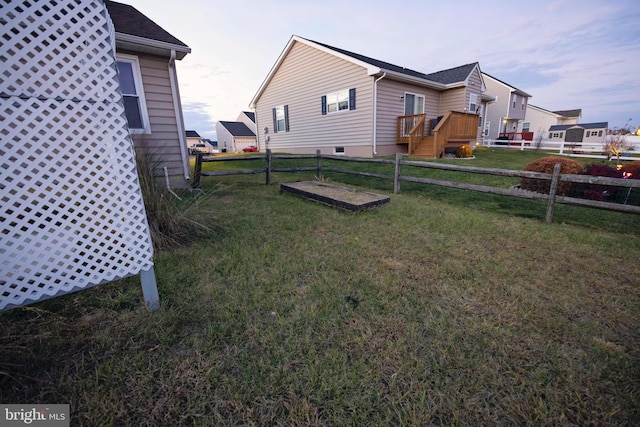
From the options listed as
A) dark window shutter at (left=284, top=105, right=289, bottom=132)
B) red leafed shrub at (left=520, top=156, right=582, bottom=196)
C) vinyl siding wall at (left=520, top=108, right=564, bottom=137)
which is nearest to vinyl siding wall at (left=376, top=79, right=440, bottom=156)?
dark window shutter at (left=284, top=105, right=289, bottom=132)

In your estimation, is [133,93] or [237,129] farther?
[237,129]

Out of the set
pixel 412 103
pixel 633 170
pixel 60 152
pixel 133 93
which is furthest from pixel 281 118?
pixel 60 152

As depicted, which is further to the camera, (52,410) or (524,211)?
(524,211)

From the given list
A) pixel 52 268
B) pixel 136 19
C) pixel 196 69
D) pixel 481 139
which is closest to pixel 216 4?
pixel 136 19

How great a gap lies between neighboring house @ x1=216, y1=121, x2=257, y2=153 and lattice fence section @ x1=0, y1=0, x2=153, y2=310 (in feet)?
147

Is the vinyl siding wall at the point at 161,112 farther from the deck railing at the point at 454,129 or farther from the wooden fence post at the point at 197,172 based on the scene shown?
the deck railing at the point at 454,129

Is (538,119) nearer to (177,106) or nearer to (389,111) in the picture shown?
(389,111)

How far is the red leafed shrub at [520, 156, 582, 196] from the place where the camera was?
5.16 meters

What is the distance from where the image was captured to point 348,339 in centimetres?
189

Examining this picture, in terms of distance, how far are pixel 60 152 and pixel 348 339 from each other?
236 centimetres

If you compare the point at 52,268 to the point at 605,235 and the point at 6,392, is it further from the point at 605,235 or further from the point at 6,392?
the point at 605,235

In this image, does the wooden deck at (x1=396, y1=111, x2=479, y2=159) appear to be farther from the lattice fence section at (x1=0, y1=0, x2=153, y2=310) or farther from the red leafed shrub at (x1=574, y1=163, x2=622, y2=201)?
the lattice fence section at (x1=0, y1=0, x2=153, y2=310)

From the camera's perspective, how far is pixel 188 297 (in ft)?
7.85

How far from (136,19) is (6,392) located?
812 centimetres
